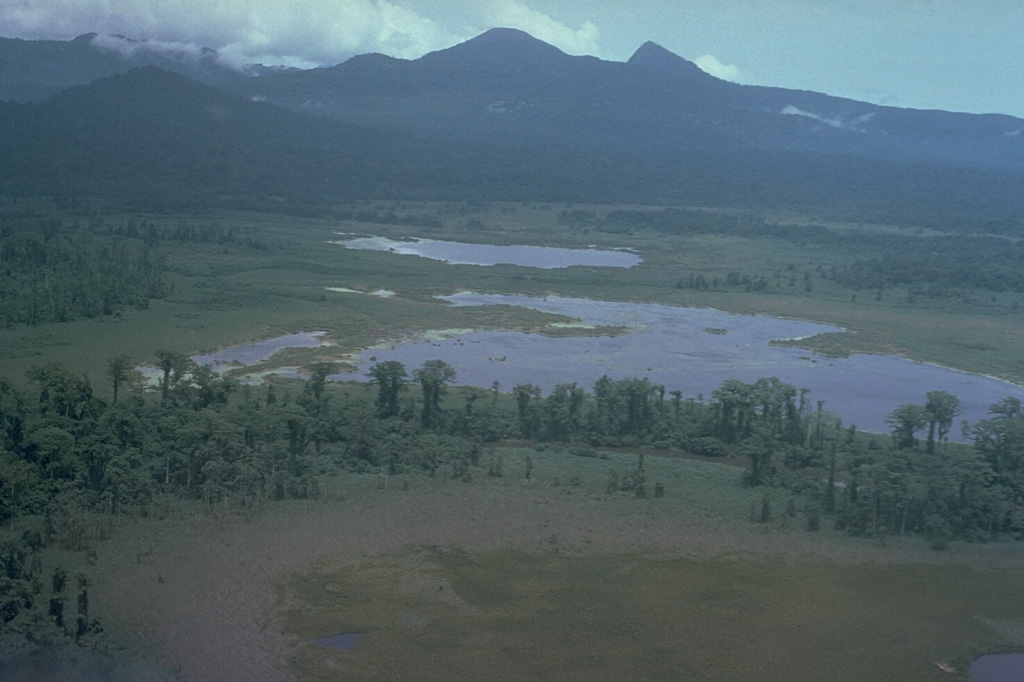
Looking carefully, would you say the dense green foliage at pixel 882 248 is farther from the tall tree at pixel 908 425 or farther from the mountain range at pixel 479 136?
the tall tree at pixel 908 425

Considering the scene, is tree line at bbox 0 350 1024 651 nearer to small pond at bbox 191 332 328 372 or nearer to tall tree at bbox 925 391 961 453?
tall tree at bbox 925 391 961 453

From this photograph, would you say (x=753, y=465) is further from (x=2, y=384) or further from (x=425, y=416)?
(x=2, y=384)

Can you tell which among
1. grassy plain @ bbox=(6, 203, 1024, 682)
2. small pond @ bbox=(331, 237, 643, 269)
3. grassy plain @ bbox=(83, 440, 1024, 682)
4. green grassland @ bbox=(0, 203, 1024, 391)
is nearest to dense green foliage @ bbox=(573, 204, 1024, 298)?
green grassland @ bbox=(0, 203, 1024, 391)

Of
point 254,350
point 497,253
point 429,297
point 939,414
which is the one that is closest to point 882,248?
point 497,253

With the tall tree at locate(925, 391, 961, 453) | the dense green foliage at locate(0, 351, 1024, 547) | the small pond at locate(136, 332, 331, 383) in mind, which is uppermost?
the tall tree at locate(925, 391, 961, 453)

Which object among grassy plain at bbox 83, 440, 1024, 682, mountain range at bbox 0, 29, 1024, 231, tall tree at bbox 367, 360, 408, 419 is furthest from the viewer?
mountain range at bbox 0, 29, 1024, 231

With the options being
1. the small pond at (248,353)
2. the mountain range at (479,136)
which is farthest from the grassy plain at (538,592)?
the mountain range at (479,136)
